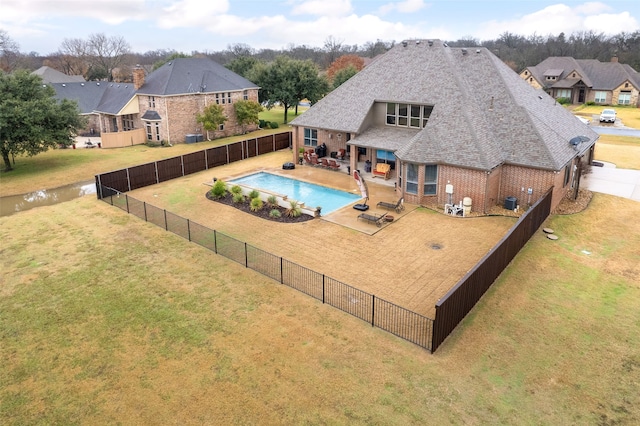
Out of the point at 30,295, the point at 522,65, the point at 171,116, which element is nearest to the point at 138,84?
the point at 171,116

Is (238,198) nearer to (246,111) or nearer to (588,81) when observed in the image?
(246,111)

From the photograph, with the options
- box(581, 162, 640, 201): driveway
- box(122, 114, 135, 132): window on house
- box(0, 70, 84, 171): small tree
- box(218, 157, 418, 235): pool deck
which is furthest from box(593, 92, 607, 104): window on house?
box(0, 70, 84, 171): small tree

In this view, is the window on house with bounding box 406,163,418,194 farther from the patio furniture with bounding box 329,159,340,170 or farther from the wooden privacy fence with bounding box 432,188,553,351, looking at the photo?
the patio furniture with bounding box 329,159,340,170

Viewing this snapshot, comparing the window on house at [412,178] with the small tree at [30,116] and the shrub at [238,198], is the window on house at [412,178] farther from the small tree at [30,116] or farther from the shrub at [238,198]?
the small tree at [30,116]

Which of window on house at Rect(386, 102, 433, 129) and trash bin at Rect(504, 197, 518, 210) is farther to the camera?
window on house at Rect(386, 102, 433, 129)

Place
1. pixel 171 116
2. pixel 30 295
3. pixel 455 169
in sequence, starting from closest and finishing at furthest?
1. pixel 30 295
2. pixel 455 169
3. pixel 171 116

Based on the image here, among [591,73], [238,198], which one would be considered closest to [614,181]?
[238,198]

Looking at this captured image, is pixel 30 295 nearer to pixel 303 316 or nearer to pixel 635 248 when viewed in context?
pixel 303 316
